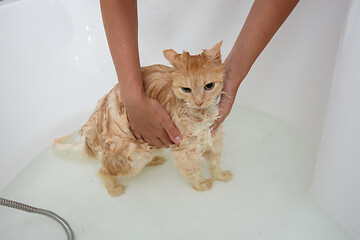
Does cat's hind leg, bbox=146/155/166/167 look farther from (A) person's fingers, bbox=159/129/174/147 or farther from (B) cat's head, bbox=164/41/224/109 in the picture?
(B) cat's head, bbox=164/41/224/109

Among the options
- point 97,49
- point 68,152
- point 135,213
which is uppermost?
point 97,49

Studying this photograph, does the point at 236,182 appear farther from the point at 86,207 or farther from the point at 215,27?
the point at 215,27

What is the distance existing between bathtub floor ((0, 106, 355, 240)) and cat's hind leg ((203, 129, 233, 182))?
37 millimetres

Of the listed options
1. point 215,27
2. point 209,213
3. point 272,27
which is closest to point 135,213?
point 209,213

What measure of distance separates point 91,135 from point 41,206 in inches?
20.7

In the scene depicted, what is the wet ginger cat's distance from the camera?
3.46 ft

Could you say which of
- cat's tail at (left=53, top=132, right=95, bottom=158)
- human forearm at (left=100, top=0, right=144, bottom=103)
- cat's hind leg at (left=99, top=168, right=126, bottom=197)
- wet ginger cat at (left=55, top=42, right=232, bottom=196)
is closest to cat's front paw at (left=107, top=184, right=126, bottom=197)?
cat's hind leg at (left=99, top=168, right=126, bottom=197)

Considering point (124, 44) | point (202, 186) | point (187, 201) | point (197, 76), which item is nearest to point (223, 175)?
point (202, 186)

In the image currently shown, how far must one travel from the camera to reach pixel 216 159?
145 centimetres

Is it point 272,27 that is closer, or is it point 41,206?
point 272,27

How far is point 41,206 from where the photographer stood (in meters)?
1.51

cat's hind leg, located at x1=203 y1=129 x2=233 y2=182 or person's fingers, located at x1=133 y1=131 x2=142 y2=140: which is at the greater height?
person's fingers, located at x1=133 y1=131 x2=142 y2=140

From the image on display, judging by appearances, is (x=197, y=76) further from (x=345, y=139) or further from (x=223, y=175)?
(x=223, y=175)

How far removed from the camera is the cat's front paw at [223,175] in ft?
5.13
